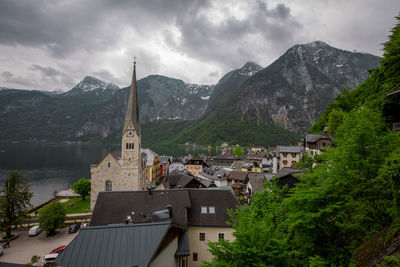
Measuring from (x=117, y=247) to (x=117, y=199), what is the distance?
11.1 m

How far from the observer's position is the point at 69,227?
3197 cm

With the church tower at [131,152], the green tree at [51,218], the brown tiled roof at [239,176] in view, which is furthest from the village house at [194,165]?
the green tree at [51,218]

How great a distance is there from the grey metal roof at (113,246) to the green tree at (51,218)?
2183 centimetres

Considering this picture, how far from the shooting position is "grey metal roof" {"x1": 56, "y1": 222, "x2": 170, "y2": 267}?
11398 millimetres

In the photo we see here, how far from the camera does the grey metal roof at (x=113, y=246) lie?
11398 millimetres

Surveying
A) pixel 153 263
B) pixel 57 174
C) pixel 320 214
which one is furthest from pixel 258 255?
pixel 57 174

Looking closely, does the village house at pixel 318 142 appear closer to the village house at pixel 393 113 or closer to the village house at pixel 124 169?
the village house at pixel 393 113

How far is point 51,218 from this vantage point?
28391 mm

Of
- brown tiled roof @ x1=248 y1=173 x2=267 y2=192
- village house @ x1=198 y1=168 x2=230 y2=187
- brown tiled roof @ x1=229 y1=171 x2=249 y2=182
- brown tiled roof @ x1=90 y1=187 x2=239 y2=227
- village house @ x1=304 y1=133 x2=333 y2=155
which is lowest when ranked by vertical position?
village house @ x1=198 y1=168 x2=230 y2=187

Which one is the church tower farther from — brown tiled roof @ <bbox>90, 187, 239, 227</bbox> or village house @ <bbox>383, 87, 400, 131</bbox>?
village house @ <bbox>383, 87, 400, 131</bbox>

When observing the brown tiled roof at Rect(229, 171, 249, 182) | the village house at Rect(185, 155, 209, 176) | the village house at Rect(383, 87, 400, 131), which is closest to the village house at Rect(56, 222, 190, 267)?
the village house at Rect(383, 87, 400, 131)

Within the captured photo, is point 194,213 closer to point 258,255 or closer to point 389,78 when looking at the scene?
point 258,255

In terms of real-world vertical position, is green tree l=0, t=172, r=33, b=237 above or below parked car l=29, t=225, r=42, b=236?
above

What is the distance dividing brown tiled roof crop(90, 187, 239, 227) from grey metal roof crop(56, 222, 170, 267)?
25.6 feet
